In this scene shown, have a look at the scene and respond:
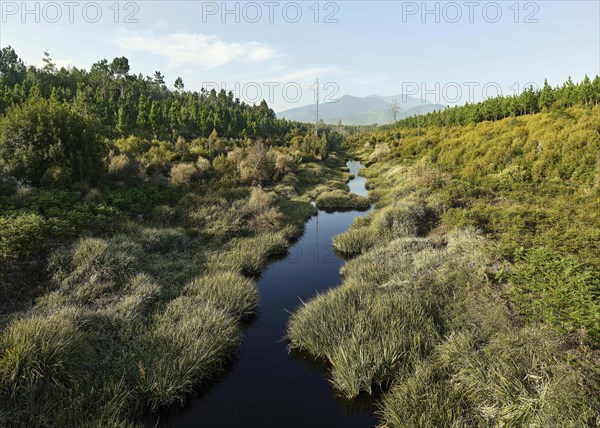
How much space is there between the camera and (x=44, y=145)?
16828mm

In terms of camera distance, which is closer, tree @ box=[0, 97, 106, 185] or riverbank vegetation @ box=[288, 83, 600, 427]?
riverbank vegetation @ box=[288, 83, 600, 427]

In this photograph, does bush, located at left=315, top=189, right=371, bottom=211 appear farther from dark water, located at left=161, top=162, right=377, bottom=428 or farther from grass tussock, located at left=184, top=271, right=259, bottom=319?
grass tussock, located at left=184, top=271, right=259, bottom=319

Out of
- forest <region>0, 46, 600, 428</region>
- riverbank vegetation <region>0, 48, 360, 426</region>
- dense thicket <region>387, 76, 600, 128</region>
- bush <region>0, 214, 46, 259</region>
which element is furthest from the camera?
dense thicket <region>387, 76, 600, 128</region>

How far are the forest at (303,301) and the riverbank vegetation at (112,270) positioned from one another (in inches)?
2.1

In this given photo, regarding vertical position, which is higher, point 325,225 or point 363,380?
point 325,225

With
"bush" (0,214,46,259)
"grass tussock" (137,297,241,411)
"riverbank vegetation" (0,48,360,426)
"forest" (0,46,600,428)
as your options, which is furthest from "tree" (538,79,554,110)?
"bush" (0,214,46,259)

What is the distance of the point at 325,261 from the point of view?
48.1ft

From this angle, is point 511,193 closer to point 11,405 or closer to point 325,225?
point 325,225

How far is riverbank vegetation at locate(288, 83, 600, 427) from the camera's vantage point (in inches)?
213

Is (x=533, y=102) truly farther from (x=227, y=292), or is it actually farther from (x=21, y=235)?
(x=21, y=235)

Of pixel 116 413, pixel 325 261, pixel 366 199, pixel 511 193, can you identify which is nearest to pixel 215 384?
pixel 116 413

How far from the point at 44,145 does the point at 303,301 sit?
16.5m

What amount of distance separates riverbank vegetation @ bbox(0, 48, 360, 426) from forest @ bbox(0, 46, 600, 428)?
0.05 m

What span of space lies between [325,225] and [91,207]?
42.3ft
